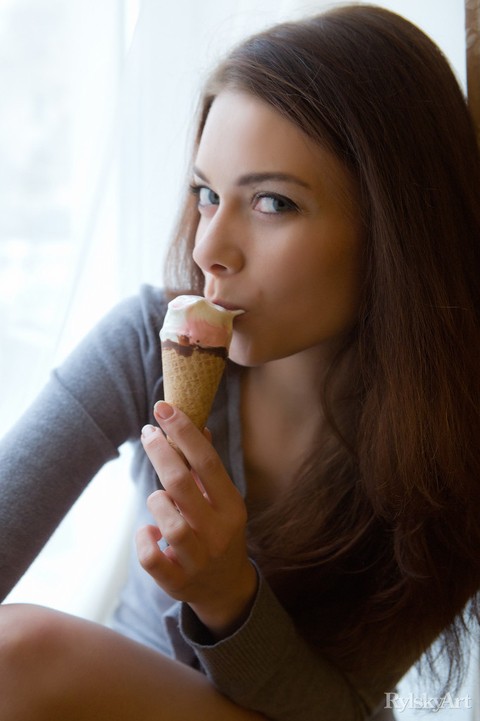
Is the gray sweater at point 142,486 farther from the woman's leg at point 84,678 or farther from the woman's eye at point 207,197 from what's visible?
the woman's eye at point 207,197

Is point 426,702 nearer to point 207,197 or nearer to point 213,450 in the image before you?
point 213,450

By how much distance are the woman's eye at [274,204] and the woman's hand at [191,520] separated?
291 millimetres

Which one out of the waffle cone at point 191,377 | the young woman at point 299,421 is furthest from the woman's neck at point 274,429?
the waffle cone at point 191,377

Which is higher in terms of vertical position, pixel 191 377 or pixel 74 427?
pixel 191 377

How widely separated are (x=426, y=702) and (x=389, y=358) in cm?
66

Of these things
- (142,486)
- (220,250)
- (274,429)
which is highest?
(220,250)

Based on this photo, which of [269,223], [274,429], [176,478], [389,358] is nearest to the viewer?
[176,478]

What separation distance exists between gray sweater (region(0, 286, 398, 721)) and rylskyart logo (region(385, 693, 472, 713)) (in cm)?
Answer: 16

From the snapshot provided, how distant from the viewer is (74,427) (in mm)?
1071

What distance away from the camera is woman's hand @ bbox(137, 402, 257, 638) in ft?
2.70

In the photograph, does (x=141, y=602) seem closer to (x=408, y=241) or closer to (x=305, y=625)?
(x=305, y=625)

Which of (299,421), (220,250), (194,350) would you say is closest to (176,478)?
(194,350)

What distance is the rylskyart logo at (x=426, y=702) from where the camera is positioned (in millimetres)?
1232

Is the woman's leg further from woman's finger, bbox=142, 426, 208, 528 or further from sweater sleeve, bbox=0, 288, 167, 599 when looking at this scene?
woman's finger, bbox=142, 426, 208, 528
